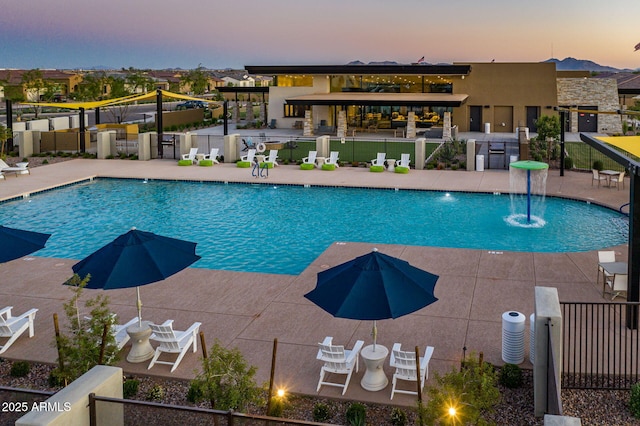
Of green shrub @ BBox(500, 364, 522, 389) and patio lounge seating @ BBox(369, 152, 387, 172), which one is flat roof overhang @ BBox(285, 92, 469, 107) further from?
green shrub @ BBox(500, 364, 522, 389)

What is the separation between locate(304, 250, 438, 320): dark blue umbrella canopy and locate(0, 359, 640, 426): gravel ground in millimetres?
1400

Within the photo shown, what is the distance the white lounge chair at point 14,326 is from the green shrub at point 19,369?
92 centimetres

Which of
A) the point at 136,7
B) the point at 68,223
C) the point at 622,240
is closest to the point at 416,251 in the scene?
the point at 622,240

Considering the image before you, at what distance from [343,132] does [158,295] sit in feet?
119

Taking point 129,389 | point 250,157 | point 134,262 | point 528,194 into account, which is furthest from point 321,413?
point 250,157

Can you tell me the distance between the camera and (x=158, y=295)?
49.1 ft

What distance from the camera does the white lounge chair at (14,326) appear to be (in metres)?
12.1

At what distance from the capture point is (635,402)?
9.46m

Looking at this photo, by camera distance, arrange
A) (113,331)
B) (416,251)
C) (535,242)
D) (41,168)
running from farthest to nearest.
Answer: (41,168) → (535,242) → (416,251) → (113,331)

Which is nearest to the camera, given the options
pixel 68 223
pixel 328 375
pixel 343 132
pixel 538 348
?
pixel 538 348

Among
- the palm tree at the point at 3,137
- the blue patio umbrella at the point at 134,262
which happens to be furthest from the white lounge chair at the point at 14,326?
the palm tree at the point at 3,137

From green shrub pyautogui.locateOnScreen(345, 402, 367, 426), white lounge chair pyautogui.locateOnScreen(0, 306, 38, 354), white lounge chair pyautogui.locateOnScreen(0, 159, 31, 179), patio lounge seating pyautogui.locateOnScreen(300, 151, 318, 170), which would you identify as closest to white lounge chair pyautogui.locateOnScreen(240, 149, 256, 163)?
patio lounge seating pyautogui.locateOnScreen(300, 151, 318, 170)

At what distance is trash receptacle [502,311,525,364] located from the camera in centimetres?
1094

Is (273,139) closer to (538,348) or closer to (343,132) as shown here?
(343,132)
